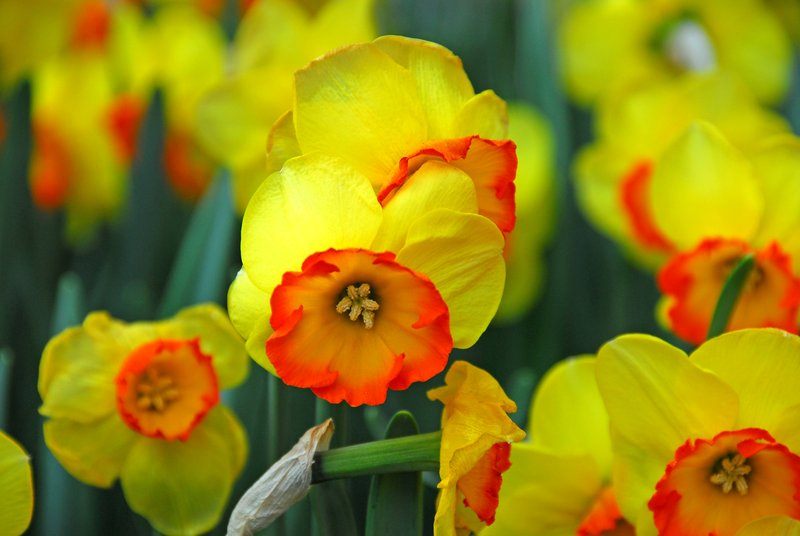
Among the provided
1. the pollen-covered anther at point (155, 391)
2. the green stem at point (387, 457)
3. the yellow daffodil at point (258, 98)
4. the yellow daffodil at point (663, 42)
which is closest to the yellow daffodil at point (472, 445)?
the green stem at point (387, 457)

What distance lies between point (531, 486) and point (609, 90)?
996mm

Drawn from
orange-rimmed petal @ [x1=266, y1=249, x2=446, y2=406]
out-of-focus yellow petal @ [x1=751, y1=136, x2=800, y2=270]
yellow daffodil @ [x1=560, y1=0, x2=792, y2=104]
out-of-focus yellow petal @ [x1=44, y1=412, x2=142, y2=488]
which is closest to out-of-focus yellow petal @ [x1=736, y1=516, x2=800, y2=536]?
orange-rimmed petal @ [x1=266, y1=249, x2=446, y2=406]

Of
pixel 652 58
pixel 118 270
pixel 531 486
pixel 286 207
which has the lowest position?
pixel 118 270

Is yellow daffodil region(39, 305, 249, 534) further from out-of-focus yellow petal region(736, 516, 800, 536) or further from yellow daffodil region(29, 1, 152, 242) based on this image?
yellow daffodil region(29, 1, 152, 242)

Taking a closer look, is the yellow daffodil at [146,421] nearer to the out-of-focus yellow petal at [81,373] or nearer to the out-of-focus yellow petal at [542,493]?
the out-of-focus yellow petal at [81,373]

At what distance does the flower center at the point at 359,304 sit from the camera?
0.65m

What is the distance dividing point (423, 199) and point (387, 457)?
162 millimetres

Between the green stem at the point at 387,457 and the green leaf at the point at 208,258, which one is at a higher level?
the green stem at the point at 387,457

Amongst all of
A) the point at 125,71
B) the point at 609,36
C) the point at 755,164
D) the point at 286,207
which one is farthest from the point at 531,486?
the point at 125,71

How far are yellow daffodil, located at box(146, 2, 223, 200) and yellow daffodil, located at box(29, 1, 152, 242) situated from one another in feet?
0.18

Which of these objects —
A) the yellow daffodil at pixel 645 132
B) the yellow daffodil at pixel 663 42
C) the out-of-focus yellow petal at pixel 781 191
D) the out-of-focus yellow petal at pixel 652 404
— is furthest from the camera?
the yellow daffodil at pixel 663 42

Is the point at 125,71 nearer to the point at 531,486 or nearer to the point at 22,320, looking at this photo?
the point at 22,320

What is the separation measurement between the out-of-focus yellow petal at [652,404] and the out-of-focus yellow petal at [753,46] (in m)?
1.15

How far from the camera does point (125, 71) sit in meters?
1.90
